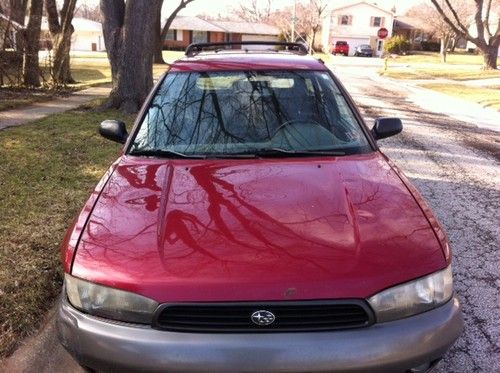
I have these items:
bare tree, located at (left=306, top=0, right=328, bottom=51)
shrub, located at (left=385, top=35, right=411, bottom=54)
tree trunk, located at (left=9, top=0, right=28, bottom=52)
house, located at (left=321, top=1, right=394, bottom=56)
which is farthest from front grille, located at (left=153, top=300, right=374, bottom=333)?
house, located at (left=321, top=1, right=394, bottom=56)

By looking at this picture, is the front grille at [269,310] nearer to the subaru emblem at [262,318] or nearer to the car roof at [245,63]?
the subaru emblem at [262,318]

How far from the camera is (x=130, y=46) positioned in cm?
1032

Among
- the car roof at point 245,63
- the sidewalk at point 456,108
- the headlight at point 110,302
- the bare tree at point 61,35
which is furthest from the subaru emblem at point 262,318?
the bare tree at point 61,35

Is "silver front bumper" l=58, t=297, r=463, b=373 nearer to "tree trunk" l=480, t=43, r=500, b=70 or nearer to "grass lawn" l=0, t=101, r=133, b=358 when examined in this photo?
"grass lawn" l=0, t=101, r=133, b=358

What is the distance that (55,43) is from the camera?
15.6 m

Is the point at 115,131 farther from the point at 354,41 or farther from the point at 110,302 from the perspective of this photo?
the point at 354,41

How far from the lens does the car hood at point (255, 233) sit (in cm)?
204

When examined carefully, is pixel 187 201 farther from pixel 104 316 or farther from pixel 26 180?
pixel 26 180

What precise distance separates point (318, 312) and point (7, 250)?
2808 mm

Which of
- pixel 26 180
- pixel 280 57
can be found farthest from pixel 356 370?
pixel 26 180

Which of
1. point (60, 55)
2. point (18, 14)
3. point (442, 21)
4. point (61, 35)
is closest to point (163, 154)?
point (61, 35)

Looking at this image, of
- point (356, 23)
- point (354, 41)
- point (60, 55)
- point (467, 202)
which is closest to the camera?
point (467, 202)

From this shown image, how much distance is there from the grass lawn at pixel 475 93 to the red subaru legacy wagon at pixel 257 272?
44.4 feet

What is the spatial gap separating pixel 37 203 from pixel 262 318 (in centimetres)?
365
